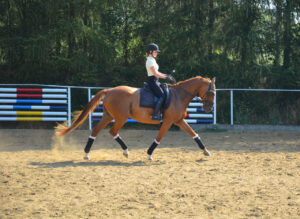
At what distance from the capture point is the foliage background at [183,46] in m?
15.0

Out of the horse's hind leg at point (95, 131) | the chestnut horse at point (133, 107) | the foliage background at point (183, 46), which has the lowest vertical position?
the horse's hind leg at point (95, 131)

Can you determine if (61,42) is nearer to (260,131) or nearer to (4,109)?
(4,109)

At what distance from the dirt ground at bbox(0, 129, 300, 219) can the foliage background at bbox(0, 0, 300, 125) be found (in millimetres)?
5491

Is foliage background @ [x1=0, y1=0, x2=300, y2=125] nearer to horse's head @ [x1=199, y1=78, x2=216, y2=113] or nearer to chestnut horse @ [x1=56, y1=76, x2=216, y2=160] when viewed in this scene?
chestnut horse @ [x1=56, y1=76, x2=216, y2=160]

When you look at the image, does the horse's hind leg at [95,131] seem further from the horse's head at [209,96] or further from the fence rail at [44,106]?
the fence rail at [44,106]

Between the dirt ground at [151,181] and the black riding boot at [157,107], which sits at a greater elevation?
the black riding boot at [157,107]

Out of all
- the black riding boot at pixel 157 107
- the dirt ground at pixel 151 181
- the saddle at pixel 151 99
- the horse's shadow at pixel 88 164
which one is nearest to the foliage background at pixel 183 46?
the dirt ground at pixel 151 181

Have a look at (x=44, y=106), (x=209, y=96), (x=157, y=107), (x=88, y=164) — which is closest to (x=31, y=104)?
(x=44, y=106)

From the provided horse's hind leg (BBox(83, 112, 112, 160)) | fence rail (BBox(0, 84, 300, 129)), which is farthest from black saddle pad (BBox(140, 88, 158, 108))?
fence rail (BBox(0, 84, 300, 129))

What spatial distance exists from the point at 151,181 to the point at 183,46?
10.6m

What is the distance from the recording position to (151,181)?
5.98 metres

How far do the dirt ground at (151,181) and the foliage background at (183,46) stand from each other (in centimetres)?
549

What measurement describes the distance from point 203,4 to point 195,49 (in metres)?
1.96

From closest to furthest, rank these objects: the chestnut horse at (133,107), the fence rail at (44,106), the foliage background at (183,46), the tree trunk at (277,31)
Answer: the chestnut horse at (133,107), the fence rail at (44,106), the foliage background at (183,46), the tree trunk at (277,31)
